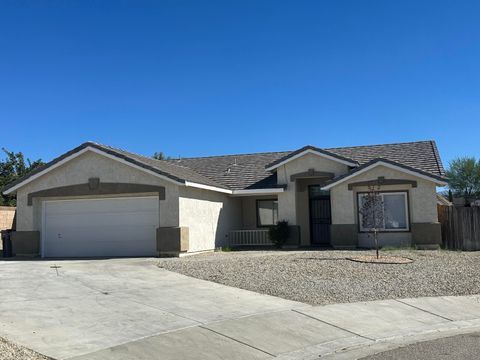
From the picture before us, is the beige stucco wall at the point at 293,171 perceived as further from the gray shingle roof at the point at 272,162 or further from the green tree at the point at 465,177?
the green tree at the point at 465,177

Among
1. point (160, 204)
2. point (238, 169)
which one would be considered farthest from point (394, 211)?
point (160, 204)

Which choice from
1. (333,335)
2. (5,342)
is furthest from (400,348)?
(5,342)

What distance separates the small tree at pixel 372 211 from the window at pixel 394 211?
0.70 feet

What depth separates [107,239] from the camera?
66.0 feet

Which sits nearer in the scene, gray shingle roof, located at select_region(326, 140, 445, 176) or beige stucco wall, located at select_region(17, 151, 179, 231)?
beige stucco wall, located at select_region(17, 151, 179, 231)

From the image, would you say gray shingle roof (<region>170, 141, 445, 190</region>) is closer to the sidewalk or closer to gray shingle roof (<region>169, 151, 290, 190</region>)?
gray shingle roof (<region>169, 151, 290, 190</region>)

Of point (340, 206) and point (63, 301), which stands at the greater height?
point (340, 206)

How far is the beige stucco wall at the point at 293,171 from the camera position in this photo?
23.1 meters

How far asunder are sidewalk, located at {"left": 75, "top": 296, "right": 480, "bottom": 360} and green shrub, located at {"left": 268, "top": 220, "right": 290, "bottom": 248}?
1167 centimetres

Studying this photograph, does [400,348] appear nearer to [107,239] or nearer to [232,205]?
[107,239]

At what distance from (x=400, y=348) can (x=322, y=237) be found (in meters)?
16.0

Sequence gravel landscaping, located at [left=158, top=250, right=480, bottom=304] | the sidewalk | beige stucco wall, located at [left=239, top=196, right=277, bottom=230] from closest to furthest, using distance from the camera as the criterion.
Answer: the sidewalk → gravel landscaping, located at [left=158, top=250, right=480, bottom=304] → beige stucco wall, located at [left=239, top=196, right=277, bottom=230]

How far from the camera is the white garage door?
65.1 feet

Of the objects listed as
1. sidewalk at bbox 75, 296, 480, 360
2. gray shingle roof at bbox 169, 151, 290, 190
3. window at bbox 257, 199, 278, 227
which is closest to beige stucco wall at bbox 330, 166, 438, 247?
gray shingle roof at bbox 169, 151, 290, 190
